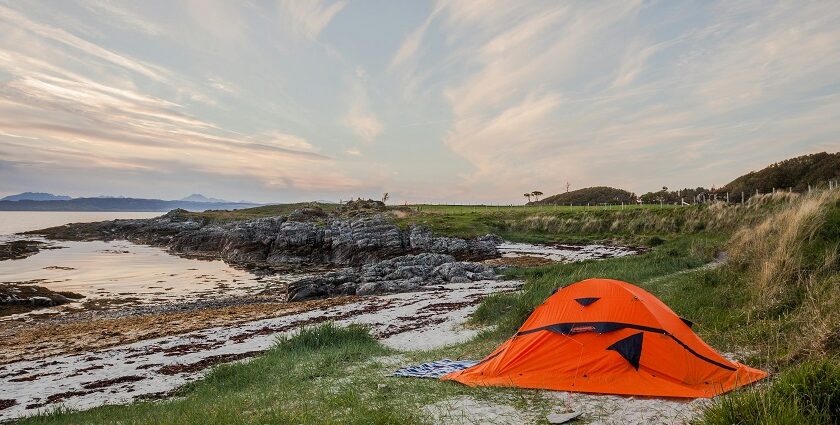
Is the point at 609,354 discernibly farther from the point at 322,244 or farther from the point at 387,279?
the point at 322,244

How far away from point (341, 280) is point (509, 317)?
1939cm

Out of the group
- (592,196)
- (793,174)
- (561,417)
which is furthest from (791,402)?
(592,196)

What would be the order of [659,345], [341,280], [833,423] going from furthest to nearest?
[341,280]
[659,345]
[833,423]

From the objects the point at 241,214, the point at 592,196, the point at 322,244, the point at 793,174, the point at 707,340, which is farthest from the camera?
the point at 592,196

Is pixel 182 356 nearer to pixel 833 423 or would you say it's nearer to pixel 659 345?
pixel 659 345

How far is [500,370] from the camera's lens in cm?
892

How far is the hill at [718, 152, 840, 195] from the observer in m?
59.1

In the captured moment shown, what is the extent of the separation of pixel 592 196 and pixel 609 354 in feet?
364

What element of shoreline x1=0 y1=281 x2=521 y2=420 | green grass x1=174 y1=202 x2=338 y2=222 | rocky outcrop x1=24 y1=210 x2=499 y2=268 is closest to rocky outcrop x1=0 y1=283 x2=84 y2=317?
shoreline x1=0 y1=281 x2=521 y2=420

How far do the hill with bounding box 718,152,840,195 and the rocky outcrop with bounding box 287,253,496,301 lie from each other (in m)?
49.8

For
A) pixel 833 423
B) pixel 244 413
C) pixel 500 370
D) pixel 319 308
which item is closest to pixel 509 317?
pixel 500 370

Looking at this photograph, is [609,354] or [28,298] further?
[28,298]

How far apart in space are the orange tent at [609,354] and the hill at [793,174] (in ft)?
208

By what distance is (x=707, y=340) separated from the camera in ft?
33.2
